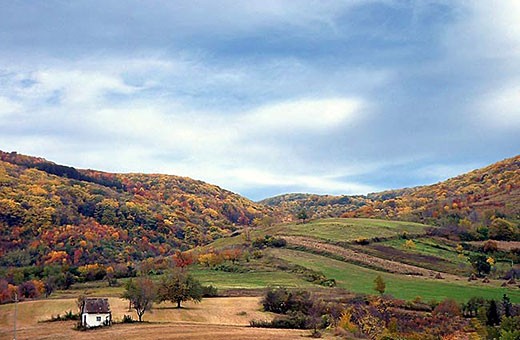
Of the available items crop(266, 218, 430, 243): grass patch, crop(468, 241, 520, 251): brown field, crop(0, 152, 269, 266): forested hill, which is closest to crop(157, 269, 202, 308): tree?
crop(266, 218, 430, 243): grass patch

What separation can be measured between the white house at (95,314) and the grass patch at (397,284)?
37.6 metres

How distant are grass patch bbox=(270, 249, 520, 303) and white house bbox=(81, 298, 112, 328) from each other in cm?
3761

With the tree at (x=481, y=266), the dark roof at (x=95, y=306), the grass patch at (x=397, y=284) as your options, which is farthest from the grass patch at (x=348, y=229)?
the dark roof at (x=95, y=306)

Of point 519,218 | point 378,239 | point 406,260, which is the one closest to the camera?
point 406,260

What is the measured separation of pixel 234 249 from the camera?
121 m

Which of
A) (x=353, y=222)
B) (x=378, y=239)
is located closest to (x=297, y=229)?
(x=353, y=222)

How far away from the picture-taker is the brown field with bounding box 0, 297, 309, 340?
52.8m

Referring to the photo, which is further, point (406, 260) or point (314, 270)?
point (406, 260)

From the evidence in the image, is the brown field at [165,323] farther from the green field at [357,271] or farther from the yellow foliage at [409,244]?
the yellow foliage at [409,244]

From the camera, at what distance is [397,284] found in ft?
283

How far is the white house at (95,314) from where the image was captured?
60500mm

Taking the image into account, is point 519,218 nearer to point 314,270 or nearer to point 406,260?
point 406,260

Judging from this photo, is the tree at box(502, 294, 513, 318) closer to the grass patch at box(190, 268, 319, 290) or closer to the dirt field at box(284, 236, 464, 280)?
the dirt field at box(284, 236, 464, 280)

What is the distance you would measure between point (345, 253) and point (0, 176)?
11725 centimetres
